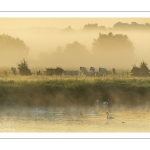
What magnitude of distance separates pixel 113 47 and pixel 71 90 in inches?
36.3

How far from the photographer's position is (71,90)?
28.0ft

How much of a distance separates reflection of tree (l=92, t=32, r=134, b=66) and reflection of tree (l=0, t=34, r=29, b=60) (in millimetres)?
1071

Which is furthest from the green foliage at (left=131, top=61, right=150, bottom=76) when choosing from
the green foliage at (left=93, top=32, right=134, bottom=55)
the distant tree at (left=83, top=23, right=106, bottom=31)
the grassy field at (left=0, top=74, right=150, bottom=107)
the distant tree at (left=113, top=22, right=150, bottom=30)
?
the distant tree at (left=83, top=23, right=106, bottom=31)

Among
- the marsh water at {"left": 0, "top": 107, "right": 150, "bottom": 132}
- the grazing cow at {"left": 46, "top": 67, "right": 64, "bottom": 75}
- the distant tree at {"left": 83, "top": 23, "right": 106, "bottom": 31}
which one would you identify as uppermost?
the distant tree at {"left": 83, "top": 23, "right": 106, "bottom": 31}

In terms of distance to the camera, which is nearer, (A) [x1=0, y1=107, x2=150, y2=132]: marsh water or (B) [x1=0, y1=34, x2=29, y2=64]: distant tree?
(A) [x1=0, y1=107, x2=150, y2=132]: marsh water

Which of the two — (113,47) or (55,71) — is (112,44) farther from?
(55,71)

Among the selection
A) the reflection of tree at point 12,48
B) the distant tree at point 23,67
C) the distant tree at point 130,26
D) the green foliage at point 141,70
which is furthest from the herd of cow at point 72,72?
the distant tree at point 130,26

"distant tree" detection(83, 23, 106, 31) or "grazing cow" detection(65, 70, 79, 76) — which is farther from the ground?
"distant tree" detection(83, 23, 106, 31)

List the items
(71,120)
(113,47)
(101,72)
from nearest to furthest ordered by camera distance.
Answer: (71,120) → (101,72) → (113,47)

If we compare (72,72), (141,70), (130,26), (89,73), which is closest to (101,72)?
(89,73)

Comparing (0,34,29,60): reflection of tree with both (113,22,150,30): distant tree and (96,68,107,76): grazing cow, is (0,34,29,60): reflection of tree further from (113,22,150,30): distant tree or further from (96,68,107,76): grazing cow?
(113,22,150,30): distant tree

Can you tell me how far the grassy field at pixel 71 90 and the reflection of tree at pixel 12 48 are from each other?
309mm

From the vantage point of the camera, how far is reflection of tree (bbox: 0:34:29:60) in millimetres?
8523
